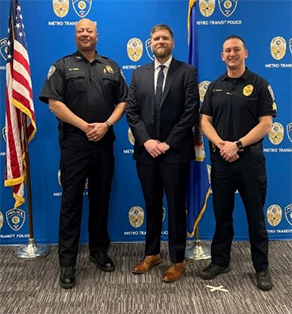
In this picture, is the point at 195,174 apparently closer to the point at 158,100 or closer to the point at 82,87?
the point at 158,100

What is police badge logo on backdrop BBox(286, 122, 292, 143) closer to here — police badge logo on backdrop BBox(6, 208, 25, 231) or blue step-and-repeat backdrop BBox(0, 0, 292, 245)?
blue step-and-repeat backdrop BBox(0, 0, 292, 245)

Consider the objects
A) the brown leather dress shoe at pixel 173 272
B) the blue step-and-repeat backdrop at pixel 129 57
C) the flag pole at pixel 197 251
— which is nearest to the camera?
the brown leather dress shoe at pixel 173 272

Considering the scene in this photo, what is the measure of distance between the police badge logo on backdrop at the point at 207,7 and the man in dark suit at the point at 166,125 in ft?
2.80

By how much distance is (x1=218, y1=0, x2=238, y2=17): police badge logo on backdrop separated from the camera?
3.49 meters

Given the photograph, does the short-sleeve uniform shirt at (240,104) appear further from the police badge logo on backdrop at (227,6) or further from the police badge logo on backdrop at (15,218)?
the police badge logo on backdrop at (15,218)

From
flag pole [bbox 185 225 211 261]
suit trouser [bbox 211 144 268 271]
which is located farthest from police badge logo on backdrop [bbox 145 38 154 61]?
flag pole [bbox 185 225 211 261]

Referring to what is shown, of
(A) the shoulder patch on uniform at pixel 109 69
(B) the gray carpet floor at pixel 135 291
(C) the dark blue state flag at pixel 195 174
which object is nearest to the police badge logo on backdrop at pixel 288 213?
(B) the gray carpet floor at pixel 135 291

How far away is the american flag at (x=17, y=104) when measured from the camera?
3.21 meters

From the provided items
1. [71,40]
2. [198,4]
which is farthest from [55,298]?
[198,4]

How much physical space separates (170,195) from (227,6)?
1800 mm

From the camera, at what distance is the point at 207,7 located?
3488 millimetres

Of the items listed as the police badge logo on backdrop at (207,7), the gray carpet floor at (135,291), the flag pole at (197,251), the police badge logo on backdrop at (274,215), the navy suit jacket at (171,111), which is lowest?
the gray carpet floor at (135,291)

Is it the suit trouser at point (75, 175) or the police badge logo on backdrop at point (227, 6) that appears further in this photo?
the police badge logo on backdrop at point (227, 6)

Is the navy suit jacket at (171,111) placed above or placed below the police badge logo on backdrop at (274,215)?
above
